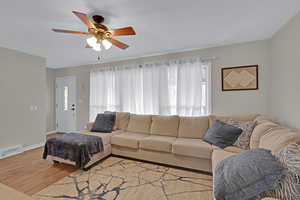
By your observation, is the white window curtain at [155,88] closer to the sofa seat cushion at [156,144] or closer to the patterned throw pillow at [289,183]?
the sofa seat cushion at [156,144]

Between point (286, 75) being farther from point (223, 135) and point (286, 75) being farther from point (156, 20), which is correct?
point (156, 20)

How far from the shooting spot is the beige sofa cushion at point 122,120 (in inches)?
143

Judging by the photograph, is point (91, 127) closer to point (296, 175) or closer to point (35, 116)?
point (35, 116)

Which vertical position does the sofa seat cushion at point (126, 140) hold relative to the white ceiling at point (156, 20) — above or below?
below

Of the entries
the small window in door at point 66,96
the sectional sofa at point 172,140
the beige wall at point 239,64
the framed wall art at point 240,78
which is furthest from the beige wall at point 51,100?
the framed wall art at point 240,78

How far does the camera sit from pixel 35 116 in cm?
368

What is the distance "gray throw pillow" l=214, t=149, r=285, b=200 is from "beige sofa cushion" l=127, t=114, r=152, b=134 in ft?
7.16

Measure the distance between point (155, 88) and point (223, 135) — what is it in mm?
1937

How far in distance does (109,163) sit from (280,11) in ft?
12.1

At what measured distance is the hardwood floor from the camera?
81.5 inches

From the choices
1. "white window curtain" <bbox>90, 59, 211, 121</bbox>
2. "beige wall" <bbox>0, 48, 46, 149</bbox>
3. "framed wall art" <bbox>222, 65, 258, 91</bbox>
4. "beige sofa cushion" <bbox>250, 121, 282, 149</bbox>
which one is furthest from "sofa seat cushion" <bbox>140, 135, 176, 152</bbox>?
"beige wall" <bbox>0, 48, 46, 149</bbox>

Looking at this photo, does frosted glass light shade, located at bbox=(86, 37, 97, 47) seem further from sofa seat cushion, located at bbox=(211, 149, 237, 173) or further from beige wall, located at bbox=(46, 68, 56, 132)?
A: beige wall, located at bbox=(46, 68, 56, 132)

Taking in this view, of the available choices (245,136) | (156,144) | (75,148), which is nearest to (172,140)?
(156,144)

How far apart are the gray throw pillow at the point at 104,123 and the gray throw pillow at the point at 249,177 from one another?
2677 mm
